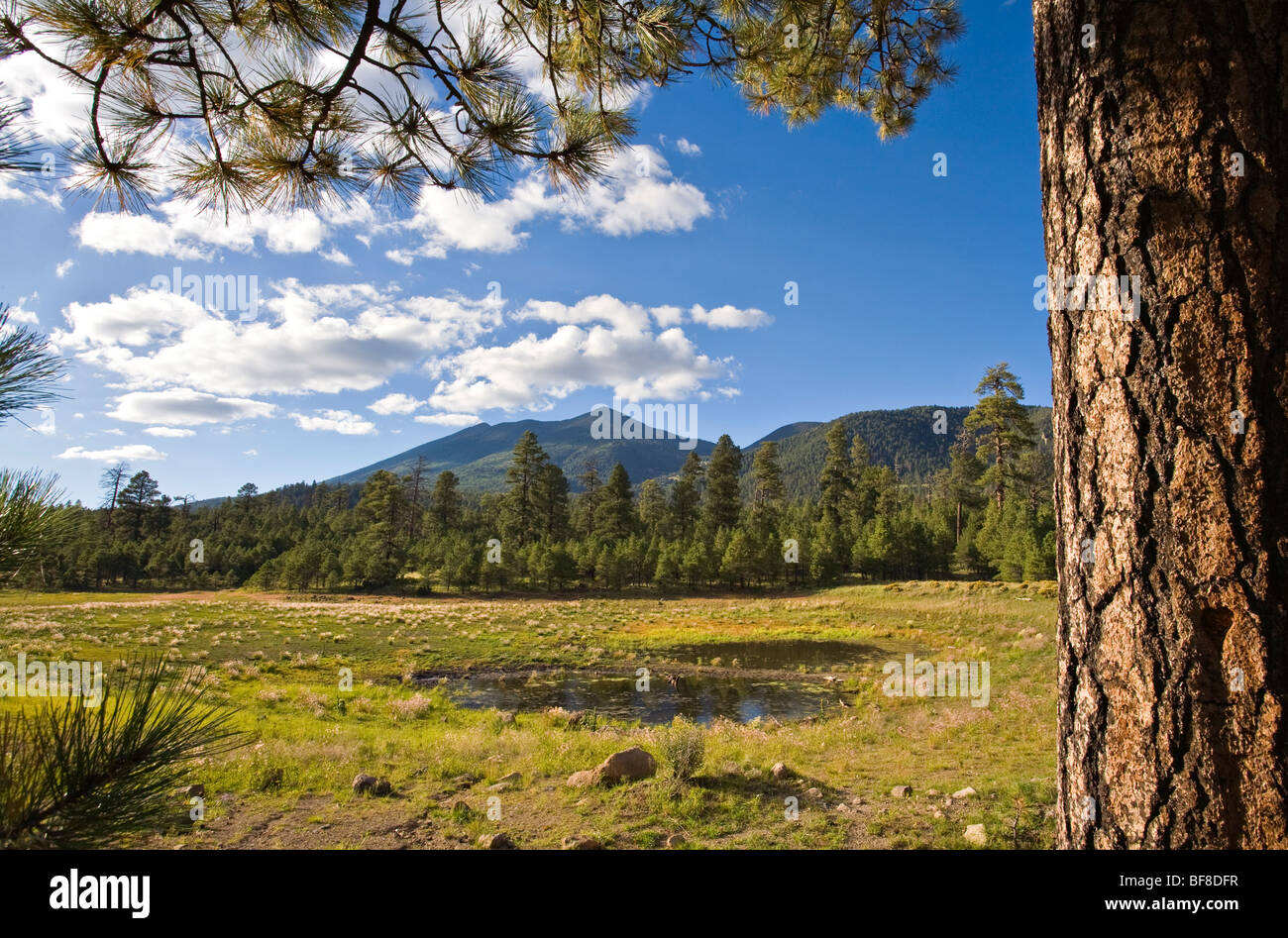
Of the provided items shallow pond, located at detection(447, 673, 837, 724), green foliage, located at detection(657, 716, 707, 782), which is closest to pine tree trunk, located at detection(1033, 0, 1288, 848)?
green foliage, located at detection(657, 716, 707, 782)

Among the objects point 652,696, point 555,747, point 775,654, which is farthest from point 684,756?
point 775,654

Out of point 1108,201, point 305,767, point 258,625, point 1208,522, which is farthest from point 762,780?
point 258,625

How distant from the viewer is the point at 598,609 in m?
41.2

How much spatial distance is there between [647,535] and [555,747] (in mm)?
57595

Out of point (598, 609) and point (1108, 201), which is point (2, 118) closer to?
point (1108, 201)

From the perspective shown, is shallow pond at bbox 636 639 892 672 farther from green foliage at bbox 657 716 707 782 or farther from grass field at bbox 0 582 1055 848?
green foliage at bbox 657 716 707 782

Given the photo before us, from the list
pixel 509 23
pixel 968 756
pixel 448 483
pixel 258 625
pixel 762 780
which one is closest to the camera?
pixel 509 23

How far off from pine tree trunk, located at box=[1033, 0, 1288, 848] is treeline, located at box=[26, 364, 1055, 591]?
1588 inches

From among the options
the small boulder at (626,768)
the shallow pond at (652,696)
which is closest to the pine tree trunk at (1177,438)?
the small boulder at (626,768)

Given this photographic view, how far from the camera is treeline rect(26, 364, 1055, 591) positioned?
4688 centimetres

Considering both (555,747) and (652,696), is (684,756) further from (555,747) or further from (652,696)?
(652,696)

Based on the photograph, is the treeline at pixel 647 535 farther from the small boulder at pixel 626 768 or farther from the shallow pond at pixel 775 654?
the small boulder at pixel 626 768

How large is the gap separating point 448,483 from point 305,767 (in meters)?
67.8

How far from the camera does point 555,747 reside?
9211 mm
